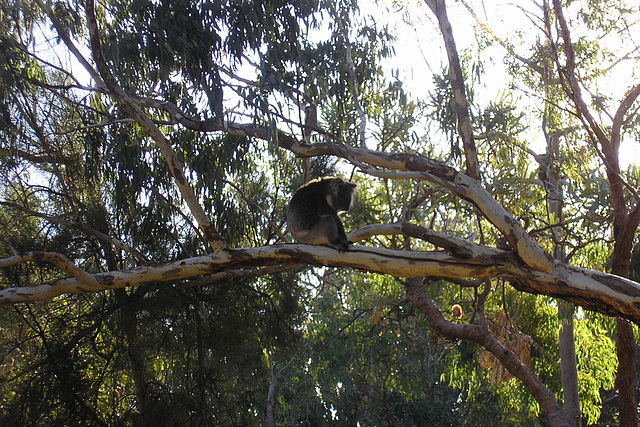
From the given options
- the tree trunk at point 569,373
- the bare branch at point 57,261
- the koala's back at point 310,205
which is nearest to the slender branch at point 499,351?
the koala's back at point 310,205

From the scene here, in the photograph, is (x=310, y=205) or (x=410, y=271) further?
(x=310, y=205)

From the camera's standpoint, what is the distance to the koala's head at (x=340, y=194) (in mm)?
4781

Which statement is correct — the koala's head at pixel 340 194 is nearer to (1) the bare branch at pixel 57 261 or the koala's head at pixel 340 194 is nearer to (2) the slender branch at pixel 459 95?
(2) the slender branch at pixel 459 95

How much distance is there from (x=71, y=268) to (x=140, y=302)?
9.47 feet

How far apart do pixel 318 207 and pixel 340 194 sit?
0.69 ft

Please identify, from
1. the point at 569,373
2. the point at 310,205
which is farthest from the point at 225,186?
the point at 569,373

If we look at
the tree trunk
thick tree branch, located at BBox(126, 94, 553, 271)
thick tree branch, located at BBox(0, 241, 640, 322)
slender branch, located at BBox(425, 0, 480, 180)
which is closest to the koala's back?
thick tree branch, located at BBox(126, 94, 553, 271)

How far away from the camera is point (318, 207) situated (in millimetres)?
4758

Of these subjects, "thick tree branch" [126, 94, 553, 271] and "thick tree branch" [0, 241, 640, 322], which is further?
"thick tree branch" [126, 94, 553, 271]

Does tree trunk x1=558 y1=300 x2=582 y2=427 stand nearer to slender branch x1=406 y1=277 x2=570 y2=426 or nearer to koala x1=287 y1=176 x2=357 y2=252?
slender branch x1=406 y1=277 x2=570 y2=426

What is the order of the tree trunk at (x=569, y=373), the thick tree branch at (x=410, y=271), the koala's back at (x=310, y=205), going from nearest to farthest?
the thick tree branch at (x=410, y=271) → the koala's back at (x=310, y=205) → the tree trunk at (x=569, y=373)

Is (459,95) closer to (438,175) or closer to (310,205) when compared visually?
(438,175)

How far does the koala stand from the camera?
459 centimetres

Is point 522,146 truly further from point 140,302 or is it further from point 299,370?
point 299,370
